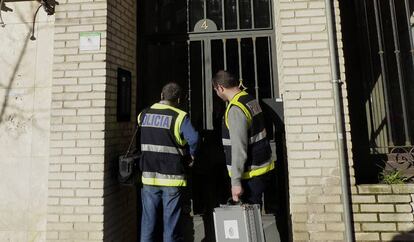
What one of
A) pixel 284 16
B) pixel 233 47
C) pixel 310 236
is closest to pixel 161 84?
pixel 233 47

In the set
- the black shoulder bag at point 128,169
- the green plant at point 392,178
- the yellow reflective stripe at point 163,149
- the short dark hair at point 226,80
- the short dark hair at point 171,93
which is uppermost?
the short dark hair at point 226,80

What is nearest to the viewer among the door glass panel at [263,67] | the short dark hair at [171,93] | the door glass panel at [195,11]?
the short dark hair at [171,93]

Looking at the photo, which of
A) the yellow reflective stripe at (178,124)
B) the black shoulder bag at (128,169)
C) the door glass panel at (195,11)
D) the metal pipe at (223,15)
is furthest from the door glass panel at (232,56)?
the black shoulder bag at (128,169)

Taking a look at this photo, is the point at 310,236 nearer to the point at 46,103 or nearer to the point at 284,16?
the point at 284,16

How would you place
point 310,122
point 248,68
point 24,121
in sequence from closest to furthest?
point 310,122
point 24,121
point 248,68

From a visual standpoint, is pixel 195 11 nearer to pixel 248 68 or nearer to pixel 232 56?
pixel 232 56

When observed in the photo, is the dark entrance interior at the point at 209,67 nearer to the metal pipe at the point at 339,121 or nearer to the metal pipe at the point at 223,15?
the metal pipe at the point at 223,15

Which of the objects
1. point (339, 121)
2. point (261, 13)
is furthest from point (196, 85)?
point (339, 121)

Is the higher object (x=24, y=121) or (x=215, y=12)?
(x=215, y=12)

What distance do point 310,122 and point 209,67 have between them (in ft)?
4.61

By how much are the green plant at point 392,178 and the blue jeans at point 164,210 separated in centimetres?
195

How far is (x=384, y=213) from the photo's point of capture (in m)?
2.96

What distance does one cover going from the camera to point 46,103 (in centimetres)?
363

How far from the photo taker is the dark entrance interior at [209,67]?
146 inches
